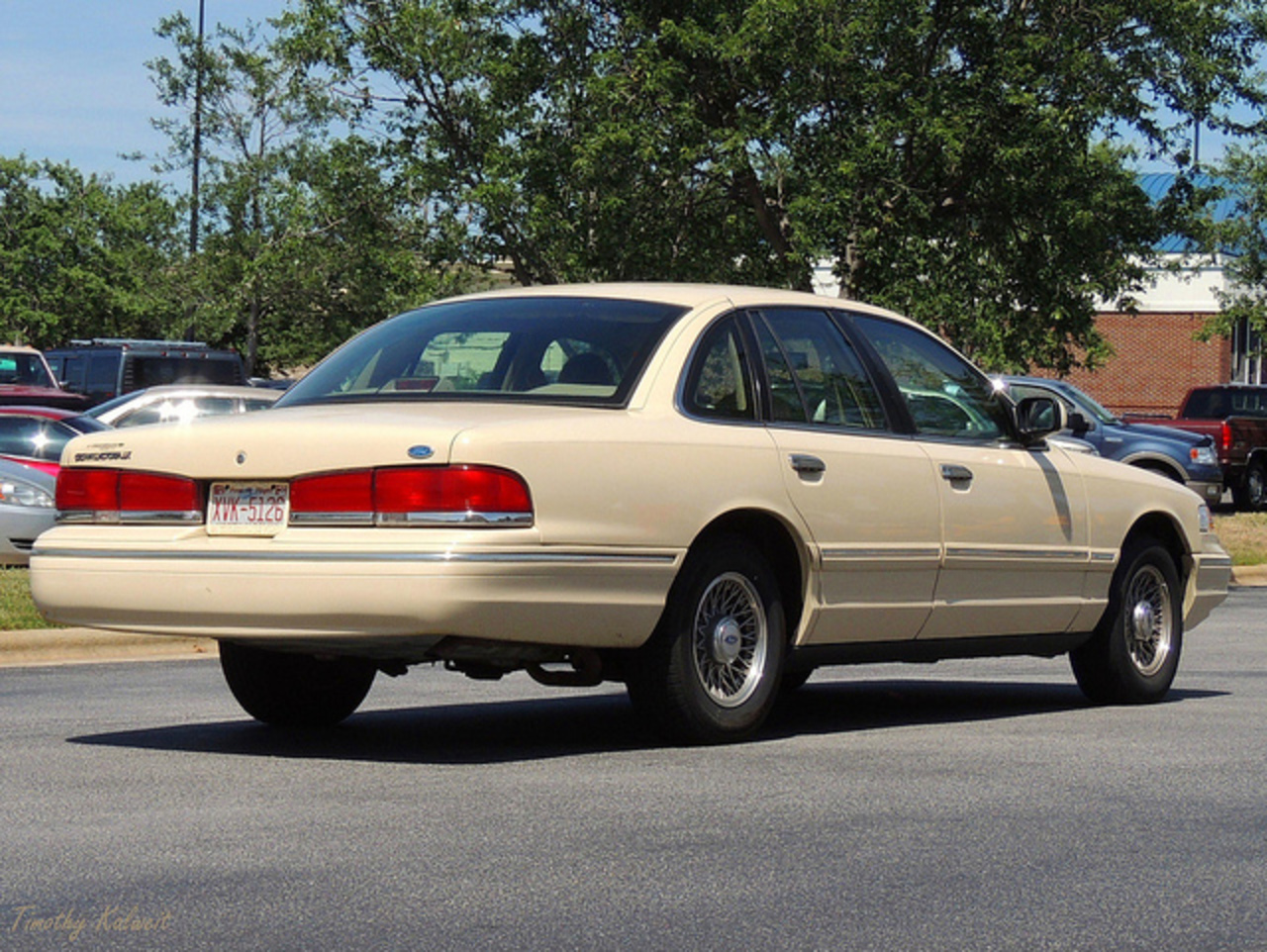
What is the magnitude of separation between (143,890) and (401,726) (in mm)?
3332

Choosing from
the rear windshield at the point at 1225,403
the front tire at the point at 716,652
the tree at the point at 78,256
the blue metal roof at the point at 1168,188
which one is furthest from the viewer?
the tree at the point at 78,256

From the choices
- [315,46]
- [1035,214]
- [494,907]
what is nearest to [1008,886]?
[494,907]

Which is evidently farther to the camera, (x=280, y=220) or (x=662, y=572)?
(x=280, y=220)

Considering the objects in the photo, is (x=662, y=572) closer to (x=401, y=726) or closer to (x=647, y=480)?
(x=647, y=480)

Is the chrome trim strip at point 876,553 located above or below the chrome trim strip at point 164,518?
below

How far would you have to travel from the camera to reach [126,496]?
7.00 metres

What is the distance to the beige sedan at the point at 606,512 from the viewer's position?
21.1 feet

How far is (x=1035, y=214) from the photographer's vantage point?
26547 mm

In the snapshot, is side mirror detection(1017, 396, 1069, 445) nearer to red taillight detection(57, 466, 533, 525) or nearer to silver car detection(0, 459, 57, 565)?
red taillight detection(57, 466, 533, 525)

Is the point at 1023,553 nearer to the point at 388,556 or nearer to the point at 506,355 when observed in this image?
the point at 506,355

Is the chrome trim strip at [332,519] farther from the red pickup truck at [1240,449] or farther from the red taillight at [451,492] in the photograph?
the red pickup truck at [1240,449]

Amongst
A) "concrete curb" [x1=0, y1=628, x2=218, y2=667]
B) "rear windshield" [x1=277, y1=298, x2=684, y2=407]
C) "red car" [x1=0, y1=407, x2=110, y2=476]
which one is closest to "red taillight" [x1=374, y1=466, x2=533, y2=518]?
"rear windshield" [x1=277, y1=298, x2=684, y2=407]

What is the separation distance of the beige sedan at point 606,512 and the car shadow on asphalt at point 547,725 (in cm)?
27

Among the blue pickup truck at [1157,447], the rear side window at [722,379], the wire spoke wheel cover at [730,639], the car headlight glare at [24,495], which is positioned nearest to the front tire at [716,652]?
the wire spoke wheel cover at [730,639]
